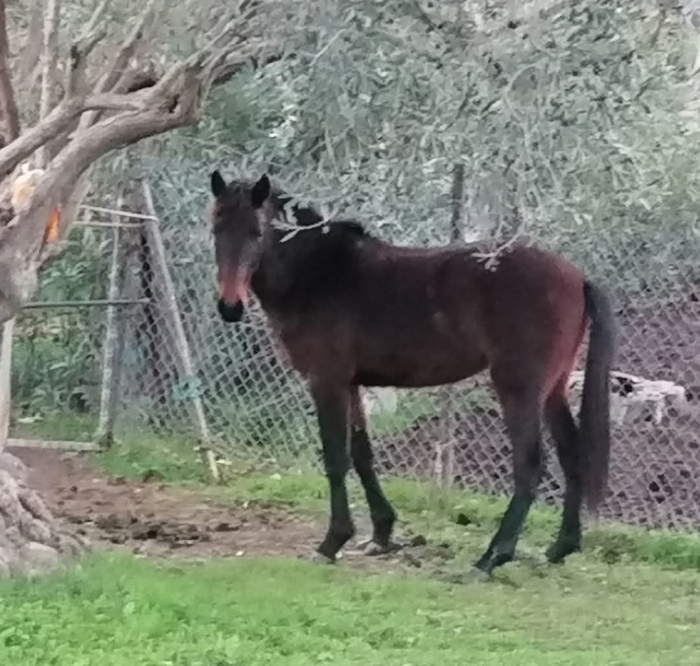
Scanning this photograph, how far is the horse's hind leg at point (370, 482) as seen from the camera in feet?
22.9

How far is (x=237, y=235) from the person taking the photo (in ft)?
21.2

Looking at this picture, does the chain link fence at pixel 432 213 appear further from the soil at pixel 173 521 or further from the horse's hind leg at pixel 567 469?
the horse's hind leg at pixel 567 469

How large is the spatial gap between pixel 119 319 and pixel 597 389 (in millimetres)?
3851

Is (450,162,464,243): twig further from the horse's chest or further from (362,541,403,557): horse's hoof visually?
(362,541,403,557): horse's hoof

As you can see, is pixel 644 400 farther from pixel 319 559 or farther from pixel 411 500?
pixel 319 559

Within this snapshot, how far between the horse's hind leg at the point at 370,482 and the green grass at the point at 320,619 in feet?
2.36

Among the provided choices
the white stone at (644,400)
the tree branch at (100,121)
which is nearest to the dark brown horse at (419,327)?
the tree branch at (100,121)

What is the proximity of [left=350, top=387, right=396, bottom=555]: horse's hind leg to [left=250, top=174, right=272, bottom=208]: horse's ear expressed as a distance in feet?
3.70

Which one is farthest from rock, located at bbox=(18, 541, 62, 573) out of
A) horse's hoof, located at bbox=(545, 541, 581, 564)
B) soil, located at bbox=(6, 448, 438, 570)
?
horse's hoof, located at bbox=(545, 541, 581, 564)

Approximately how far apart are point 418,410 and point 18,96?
145 inches

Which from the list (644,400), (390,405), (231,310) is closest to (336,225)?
(231,310)

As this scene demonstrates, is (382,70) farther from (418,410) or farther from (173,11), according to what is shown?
(418,410)

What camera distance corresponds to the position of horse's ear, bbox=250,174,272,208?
6300 millimetres

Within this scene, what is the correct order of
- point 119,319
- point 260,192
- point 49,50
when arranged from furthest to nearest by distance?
1. point 119,319
2. point 260,192
3. point 49,50
